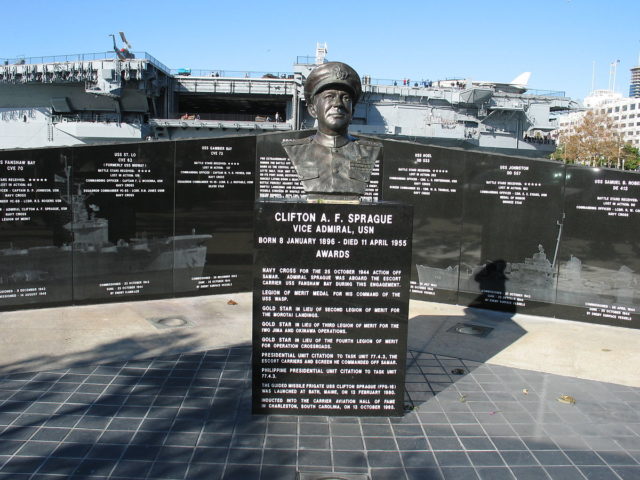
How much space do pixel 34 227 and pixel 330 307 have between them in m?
6.19

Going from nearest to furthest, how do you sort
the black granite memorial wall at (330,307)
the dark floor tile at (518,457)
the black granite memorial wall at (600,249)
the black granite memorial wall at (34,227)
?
1. the dark floor tile at (518,457)
2. the black granite memorial wall at (330,307)
3. the black granite memorial wall at (34,227)
4. the black granite memorial wall at (600,249)

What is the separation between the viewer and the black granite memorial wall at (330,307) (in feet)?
17.4

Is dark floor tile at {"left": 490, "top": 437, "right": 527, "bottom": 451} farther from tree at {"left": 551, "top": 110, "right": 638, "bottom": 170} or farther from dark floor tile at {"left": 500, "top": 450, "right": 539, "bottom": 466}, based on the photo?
tree at {"left": 551, "top": 110, "right": 638, "bottom": 170}

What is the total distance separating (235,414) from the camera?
5.32 meters

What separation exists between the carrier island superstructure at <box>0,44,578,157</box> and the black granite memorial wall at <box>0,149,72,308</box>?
27.6 metres

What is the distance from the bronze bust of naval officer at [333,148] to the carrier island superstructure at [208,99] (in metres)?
31.1

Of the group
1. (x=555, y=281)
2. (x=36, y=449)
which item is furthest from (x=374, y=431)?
(x=555, y=281)

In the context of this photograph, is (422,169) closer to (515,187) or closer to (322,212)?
(515,187)

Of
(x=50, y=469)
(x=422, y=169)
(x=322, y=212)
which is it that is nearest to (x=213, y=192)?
(x=422, y=169)

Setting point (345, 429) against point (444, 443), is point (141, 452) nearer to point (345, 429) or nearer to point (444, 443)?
point (345, 429)

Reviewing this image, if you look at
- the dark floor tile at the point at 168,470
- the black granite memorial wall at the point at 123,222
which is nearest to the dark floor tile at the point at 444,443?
the dark floor tile at the point at 168,470

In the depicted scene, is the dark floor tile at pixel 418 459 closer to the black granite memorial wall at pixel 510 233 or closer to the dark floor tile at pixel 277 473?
the dark floor tile at pixel 277 473

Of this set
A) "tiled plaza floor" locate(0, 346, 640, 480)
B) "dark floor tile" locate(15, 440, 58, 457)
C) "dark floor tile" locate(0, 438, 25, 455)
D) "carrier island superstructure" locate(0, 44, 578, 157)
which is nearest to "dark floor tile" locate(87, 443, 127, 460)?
"tiled plaza floor" locate(0, 346, 640, 480)

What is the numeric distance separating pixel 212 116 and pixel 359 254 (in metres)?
46.1
